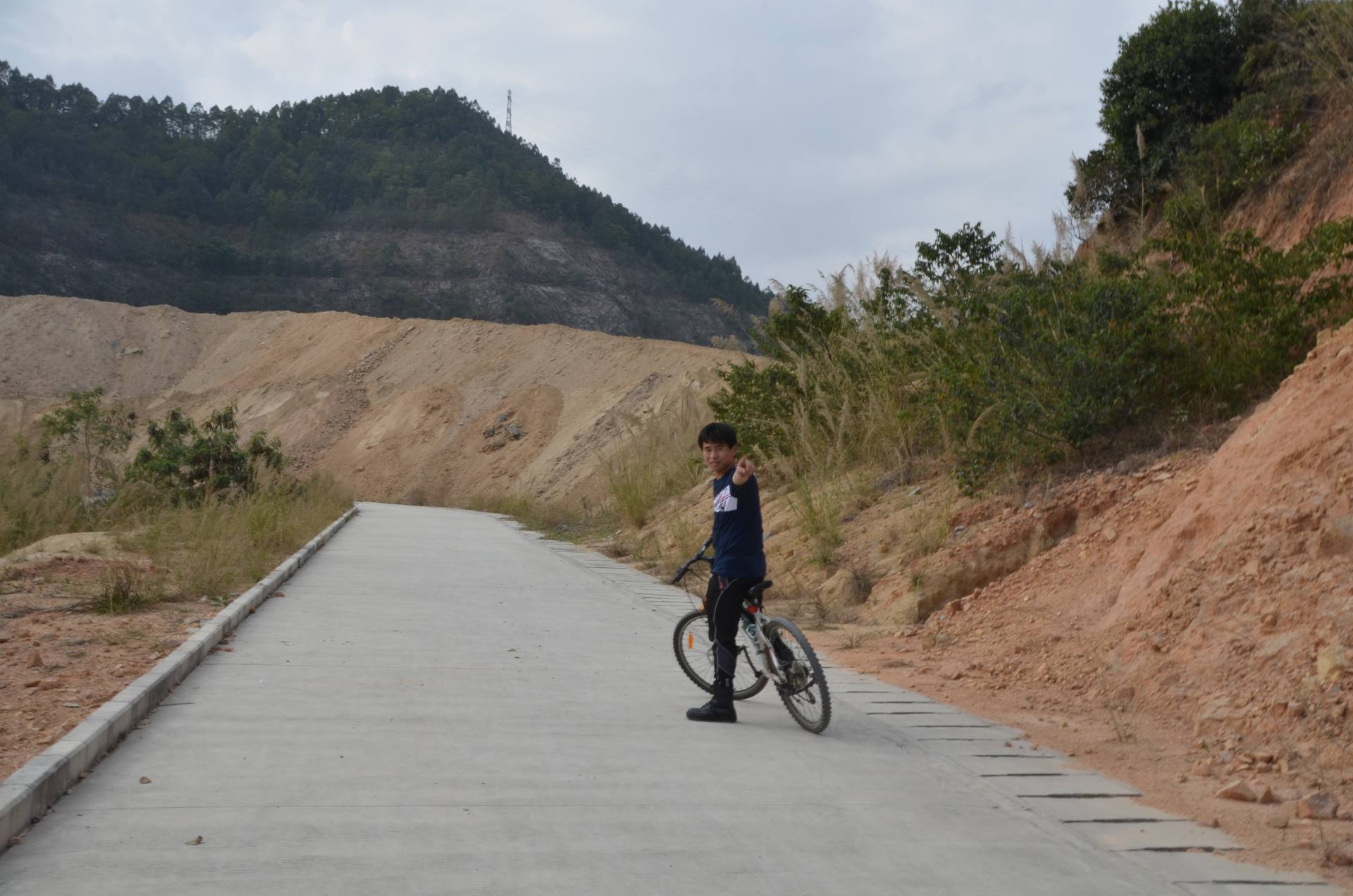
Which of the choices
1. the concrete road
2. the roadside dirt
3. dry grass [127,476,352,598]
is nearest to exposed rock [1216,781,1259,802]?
the concrete road

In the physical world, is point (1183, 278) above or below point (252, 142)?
below

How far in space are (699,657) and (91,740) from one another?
3504 mm

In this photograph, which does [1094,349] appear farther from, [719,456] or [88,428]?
[88,428]

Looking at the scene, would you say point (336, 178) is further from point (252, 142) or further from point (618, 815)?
point (618, 815)

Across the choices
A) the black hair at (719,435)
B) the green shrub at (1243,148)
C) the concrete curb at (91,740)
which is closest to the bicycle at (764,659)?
the black hair at (719,435)

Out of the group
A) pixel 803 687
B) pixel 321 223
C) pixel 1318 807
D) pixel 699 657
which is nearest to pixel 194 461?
pixel 699 657

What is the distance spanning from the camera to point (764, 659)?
6.78 meters

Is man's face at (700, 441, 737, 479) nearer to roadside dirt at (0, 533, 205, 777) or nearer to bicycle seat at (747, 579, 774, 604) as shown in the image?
bicycle seat at (747, 579, 774, 604)

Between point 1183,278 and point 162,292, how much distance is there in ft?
266

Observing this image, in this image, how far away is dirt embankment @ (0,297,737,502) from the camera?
39.7m

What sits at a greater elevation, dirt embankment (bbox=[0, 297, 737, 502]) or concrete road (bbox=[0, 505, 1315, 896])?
dirt embankment (bbox=[0, 297, 737, 502])

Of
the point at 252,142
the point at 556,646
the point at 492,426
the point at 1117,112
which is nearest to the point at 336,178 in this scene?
the point at 252,142

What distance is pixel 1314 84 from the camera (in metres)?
15.4

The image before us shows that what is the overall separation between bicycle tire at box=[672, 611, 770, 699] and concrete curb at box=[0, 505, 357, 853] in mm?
2926
